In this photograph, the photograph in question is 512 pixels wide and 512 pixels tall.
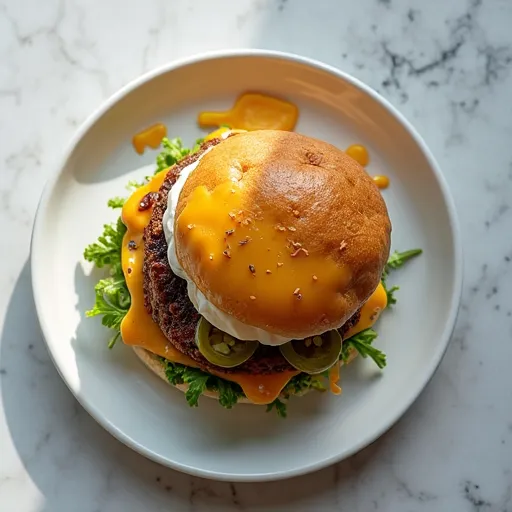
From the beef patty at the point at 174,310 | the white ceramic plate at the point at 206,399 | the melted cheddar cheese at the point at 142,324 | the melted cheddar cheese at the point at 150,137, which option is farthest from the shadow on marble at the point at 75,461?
the melted cheddar cheese at the point at 150,137

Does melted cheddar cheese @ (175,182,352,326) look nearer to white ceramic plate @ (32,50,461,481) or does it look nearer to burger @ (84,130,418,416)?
burger @ (84,130,418,416)

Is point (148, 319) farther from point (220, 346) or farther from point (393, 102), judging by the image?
point (393, 102)

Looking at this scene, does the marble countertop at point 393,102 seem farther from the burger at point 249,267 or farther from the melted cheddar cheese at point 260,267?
the melted cheddar cheese at point 260,267

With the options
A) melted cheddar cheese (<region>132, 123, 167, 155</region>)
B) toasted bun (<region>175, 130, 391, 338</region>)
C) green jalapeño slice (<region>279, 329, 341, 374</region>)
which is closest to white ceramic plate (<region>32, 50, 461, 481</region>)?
melted cheddar cheese (<region>132, 123, 167, 155</region>)

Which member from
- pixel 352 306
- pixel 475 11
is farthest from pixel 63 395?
pixel 475 11

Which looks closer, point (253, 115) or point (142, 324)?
point (142, 324)

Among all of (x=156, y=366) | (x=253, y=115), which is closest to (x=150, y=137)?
(x=253, y=115)

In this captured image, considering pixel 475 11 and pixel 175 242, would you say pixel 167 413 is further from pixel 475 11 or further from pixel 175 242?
pixel 475 11
